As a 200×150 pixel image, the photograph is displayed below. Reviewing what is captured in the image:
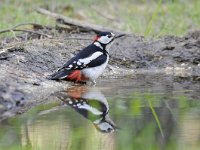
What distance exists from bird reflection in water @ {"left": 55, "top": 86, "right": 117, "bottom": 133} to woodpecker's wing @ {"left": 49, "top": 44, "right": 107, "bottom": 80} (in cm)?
22

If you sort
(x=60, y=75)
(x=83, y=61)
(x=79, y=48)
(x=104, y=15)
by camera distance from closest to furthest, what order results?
(x=60, y=75) < (x=83, y=61) < (x=79, y=48) < (x=104, y=15)

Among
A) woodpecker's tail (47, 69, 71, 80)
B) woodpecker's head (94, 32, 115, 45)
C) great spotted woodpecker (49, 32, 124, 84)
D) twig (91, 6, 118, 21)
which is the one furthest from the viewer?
twig (91, 6, 118, 21)

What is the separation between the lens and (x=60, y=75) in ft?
27.5

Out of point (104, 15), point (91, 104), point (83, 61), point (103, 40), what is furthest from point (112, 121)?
point (104, 15)

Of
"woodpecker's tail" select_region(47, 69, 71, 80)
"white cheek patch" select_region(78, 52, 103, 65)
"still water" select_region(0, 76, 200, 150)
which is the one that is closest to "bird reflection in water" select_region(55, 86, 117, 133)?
"still water" select_region(0, 76, 200, 150)

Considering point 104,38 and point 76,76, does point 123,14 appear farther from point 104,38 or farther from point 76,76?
point 76,76

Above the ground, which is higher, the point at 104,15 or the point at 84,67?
the point at 104,15

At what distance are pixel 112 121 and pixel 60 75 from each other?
2.23m

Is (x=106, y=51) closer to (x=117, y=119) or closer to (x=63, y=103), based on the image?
(x=63, y=103)

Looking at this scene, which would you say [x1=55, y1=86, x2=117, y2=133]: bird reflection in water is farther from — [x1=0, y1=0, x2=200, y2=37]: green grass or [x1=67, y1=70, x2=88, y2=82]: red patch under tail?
[x1=0, y1=0, x2=200, y2=37]: green grass

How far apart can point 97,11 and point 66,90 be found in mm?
4929

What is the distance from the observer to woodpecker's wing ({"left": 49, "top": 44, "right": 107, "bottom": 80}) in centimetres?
843

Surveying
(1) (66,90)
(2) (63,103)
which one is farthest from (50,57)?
(2) (63,103)

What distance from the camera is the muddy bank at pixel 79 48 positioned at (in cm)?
813
